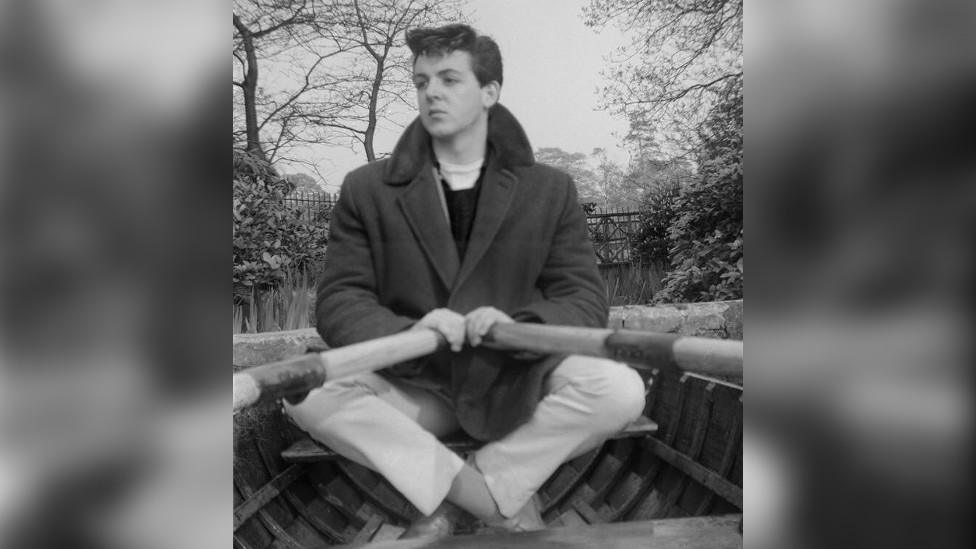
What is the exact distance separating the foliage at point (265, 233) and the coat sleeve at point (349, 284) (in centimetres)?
6

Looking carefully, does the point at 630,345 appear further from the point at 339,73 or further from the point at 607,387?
the point at 339,73

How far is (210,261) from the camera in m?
1.78

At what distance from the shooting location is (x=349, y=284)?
185 cm

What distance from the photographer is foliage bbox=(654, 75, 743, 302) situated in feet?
6.39

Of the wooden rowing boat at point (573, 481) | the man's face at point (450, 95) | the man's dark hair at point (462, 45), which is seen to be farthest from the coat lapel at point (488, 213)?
the wooden rowing boat at point (573, 481)

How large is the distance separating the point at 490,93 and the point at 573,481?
971 mm

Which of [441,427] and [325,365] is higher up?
[325,365]

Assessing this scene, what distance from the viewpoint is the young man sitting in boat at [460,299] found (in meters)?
1.81

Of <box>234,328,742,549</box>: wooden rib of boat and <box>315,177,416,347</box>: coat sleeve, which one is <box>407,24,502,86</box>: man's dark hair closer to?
<box>315,177,416,347</box>: coat sleeve

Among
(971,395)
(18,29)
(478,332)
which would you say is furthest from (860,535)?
(18,29)

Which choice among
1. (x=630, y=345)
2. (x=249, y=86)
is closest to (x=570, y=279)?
(x=630, y=345)

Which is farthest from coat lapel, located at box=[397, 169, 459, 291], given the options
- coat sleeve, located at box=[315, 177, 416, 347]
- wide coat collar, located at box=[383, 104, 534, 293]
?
coat sleeve, located at box=[315, 177, 416, 347]

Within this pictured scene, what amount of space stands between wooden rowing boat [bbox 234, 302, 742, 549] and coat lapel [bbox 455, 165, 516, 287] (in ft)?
1.48

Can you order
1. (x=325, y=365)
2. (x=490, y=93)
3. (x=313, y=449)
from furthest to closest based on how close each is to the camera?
(x=313, y=449) < (x=490, y=93) < (x=325, y=365)
